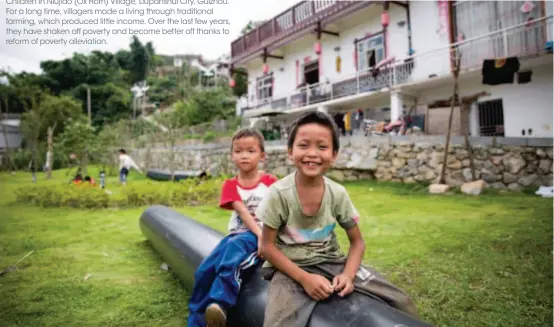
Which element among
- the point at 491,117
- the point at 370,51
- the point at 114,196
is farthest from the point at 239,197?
the point at 370,51

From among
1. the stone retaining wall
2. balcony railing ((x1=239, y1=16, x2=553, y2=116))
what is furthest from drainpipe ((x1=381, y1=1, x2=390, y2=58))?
the stone retaining wall

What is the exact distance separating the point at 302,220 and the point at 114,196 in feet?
21.6

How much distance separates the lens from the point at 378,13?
1173 centimetres

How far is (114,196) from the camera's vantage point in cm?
709

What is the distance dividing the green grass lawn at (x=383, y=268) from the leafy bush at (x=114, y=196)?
1336 mm

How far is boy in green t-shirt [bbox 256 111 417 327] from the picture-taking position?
4.53ft

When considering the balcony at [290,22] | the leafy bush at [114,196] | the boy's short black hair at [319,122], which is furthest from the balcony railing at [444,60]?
the boy's short black hair at [319,122]

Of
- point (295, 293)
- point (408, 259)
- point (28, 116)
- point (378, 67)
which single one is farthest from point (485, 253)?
point (378, 67)

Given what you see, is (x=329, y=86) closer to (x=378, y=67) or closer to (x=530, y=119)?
(x=378, y=67)

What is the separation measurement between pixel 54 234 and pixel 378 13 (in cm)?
1120

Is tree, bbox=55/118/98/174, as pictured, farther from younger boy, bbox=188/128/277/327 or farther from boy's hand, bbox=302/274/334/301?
boy's hand, bbox=302/274/334/301

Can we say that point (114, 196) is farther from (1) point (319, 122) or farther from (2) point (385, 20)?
(2) point (385, 20)

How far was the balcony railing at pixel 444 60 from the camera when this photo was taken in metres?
7.96

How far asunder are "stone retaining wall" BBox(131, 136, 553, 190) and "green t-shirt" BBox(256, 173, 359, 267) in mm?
7708
